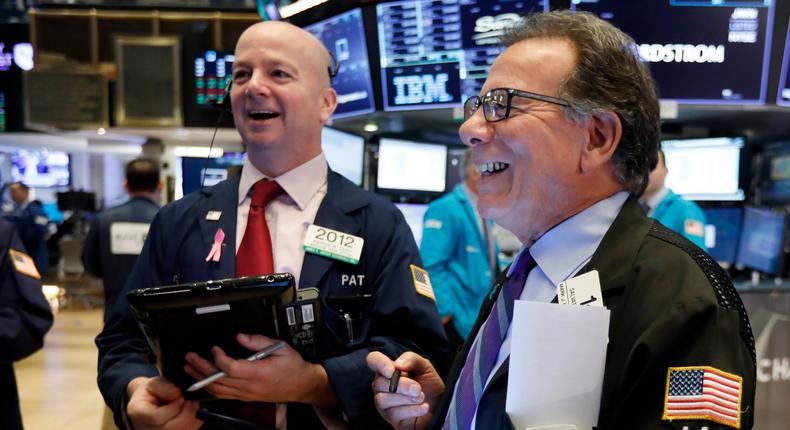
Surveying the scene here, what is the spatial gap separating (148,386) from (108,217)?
11.6 ft

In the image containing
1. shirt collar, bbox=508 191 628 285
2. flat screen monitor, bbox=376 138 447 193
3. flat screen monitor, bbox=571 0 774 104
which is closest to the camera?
shirt collar, bbox=508 191 628 285

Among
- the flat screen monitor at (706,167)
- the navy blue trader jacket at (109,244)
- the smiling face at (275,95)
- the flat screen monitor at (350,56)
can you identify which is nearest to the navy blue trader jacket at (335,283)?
the smiling face at (275,95)

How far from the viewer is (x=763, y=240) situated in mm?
4281

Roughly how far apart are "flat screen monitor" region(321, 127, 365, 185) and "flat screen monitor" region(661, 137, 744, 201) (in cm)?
213

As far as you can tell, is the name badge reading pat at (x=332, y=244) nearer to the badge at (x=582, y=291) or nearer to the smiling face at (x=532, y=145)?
the smiling face at (x=532, y=145)

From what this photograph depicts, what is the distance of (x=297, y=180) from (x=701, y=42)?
111 inches

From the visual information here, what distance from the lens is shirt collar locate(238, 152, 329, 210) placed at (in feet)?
5.32

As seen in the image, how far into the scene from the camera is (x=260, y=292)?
1142mm

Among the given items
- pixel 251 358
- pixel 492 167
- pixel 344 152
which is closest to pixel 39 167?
pixel 344 152

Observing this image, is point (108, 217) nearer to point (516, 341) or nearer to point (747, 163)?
point (516, 341)

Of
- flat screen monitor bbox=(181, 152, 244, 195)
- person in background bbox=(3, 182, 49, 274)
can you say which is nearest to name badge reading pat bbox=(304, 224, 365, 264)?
flat screen monitor bbox=(181, 152, 244, 195)

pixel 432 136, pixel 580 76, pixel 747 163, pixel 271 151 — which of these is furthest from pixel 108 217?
pixel 747 163

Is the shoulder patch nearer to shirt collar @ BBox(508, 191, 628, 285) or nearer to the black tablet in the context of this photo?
the black tablet

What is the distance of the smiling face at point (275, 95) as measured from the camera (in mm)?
1580
